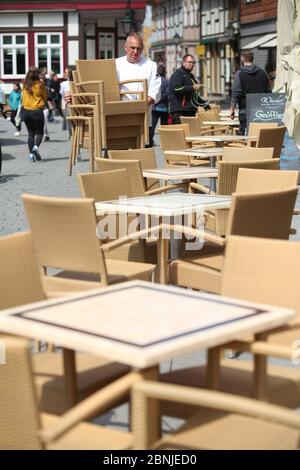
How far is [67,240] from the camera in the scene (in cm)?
519

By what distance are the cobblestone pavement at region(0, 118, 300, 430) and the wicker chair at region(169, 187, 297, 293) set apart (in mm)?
479

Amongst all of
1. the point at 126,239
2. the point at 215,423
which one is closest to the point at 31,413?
the point at 215,423

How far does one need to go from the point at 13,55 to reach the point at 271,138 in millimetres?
42355

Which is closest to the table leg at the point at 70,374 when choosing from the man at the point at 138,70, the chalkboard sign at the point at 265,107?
the man at the point at 138,70

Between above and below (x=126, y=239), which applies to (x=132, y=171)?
above

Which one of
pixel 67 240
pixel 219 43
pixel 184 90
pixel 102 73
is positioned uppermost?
pixel 219 43

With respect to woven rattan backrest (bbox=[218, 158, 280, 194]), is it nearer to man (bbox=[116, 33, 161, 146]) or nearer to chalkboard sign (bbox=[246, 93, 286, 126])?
man (bbox=[116, 33, 161, 146])

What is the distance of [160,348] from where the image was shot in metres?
2.95

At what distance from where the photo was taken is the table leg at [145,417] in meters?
2.89

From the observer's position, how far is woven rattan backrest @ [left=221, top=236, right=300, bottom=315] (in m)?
4.01

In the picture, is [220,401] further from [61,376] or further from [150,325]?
[61,376]

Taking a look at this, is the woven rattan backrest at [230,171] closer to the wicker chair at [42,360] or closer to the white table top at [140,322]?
the wicker chair at [42,360]

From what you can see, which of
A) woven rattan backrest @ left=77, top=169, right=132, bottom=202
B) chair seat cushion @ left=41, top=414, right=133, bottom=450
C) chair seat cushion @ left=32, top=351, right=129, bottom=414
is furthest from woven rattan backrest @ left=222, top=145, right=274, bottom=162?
chair seat cushion @ left=41, top=414, right=133, bottom=450

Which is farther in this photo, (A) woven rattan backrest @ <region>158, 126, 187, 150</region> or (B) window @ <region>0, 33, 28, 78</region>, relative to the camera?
(B) window @ <region>0, 33, 28, 78</region>
